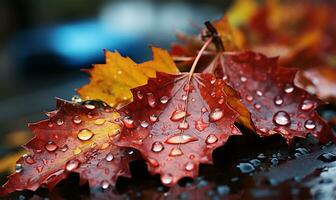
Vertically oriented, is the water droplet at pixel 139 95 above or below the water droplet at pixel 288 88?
above

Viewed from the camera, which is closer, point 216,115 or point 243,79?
point 216,115

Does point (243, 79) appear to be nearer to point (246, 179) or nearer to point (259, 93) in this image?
point (259, 93)

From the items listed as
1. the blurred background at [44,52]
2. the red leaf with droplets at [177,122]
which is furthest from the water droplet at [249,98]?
the blurred background at [44,52]

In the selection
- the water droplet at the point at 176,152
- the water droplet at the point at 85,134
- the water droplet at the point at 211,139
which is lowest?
the water droplet at the point at 176,152

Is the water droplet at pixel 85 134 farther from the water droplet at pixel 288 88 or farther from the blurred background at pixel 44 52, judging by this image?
the blurred background at pixel 44 52

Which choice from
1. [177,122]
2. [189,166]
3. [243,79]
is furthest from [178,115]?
[243,79]

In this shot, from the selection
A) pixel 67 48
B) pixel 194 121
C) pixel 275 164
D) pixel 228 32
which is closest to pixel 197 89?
pixel 194 121

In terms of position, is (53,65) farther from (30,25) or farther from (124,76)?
(124,76)
